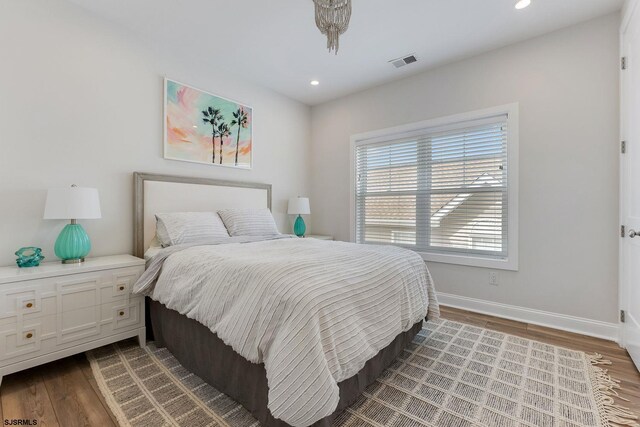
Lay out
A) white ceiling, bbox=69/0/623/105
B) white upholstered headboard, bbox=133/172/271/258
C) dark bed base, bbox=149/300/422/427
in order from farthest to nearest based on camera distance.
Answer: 1. white upholstered headboard, bbox=133/172/271/258
2. white ceiling, bbox=69/0/623/105
3. dark bed base, bbox=149/300/422/427

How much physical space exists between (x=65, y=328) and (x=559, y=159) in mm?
4055

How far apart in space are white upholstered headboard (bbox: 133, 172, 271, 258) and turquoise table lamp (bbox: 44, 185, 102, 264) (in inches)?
19.6

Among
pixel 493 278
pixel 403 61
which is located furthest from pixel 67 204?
pixel 493 278

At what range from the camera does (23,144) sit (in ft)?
6.82

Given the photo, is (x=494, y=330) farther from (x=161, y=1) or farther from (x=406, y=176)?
(x=161, y=1)

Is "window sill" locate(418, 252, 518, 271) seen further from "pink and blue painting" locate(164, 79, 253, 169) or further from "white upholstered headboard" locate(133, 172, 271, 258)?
"pink and blue painting" locate(164, 79, 253, 169)

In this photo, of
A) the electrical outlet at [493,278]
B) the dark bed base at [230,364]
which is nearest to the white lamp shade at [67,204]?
the dark bed base at [230,364]

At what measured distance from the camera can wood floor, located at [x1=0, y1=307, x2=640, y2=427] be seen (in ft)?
4.82

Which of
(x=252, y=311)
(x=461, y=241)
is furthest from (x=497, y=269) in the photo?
(x=252, y=311)

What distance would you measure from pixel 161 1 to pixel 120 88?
0.82m

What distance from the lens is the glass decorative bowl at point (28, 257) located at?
190 cm

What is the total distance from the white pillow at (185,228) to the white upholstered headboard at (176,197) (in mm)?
159

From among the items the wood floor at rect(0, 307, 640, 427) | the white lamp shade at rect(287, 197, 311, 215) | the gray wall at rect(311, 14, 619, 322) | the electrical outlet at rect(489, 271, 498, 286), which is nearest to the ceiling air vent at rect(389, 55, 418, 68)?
the gray wall at rect(311, 14, 619, 322)

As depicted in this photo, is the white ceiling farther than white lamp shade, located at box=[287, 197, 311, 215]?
No
